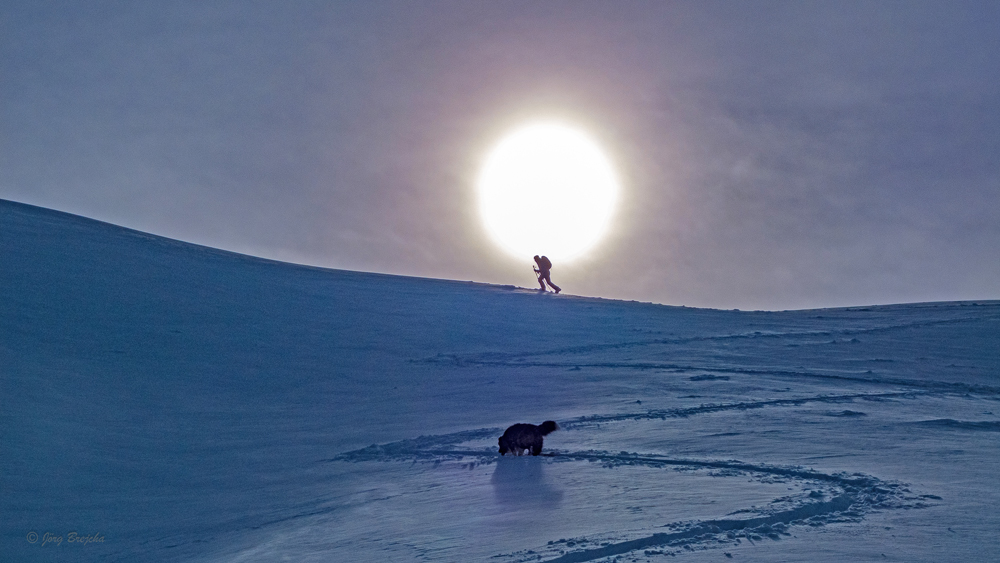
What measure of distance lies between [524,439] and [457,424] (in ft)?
7.26

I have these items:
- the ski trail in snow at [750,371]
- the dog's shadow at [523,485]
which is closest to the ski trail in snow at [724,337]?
the ski trail in snow at [750,371]

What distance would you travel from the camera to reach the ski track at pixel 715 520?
4820mm

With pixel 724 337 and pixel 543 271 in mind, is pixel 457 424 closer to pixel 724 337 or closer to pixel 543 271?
pixel 724 337

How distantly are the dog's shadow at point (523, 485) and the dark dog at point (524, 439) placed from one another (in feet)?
0.28

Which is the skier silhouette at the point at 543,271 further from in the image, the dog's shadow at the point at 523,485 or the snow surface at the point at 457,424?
the dog's shadow at the point at 523,485

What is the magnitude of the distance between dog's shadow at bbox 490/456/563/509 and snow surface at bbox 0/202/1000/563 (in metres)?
0.04

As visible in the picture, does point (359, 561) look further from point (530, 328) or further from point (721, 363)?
point (530, 328)

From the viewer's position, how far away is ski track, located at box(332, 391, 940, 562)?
4.82 m

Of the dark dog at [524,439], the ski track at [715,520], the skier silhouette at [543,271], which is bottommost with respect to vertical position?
the ski track at [715,520]

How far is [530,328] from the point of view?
1798 cm

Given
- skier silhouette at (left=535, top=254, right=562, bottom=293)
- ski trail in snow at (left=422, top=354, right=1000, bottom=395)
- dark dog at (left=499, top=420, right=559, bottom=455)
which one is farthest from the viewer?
skier silhouette at (left=535, top=254, right=562, bottom=293)

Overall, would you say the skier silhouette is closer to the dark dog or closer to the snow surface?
the snow surface

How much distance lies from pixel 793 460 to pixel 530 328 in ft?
36.8

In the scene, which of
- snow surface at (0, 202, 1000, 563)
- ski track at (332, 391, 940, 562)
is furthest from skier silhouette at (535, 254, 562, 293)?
ski track at (332, 391, 940, 562)
